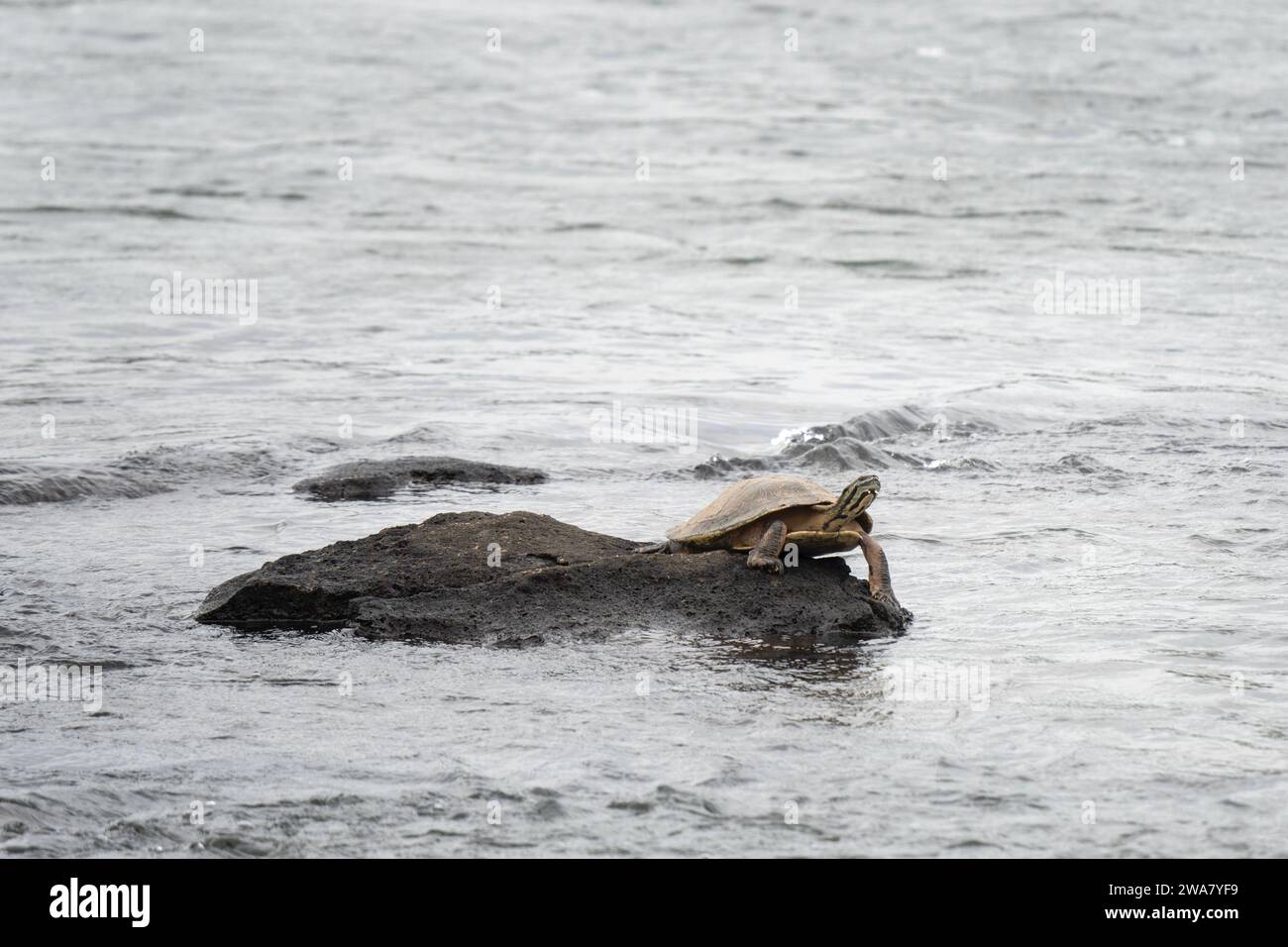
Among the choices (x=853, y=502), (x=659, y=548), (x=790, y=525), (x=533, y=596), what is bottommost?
(x=533, y=596)

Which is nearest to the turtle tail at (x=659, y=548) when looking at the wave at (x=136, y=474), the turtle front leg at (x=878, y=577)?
the turtle front leg at (x=878, y=577)

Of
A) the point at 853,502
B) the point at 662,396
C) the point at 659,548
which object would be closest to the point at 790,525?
the point at 853,502

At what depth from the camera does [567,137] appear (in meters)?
28.2

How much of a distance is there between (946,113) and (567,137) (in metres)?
6.64

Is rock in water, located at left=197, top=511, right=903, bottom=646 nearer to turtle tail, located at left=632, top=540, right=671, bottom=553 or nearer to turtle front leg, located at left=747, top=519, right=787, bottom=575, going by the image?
turtle front leg, located at left=747, top=519, right=787, bottom=575

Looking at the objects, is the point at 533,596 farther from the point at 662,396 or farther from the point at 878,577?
the point at 662,396

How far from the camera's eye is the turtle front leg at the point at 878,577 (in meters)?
7.38

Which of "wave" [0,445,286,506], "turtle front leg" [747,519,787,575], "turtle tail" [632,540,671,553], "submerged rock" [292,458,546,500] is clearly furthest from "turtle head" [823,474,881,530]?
"wave" [0,445,286,506]

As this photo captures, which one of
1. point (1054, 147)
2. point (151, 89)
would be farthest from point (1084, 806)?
point (151, 89)

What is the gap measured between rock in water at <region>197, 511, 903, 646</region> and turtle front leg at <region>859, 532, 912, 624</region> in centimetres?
6

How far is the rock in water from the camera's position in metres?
7.18

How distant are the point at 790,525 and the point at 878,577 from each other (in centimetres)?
48

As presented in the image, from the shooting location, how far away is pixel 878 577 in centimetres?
743

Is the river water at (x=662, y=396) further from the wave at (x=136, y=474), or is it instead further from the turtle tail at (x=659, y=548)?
the turtle tail at (x=659, y=548)
